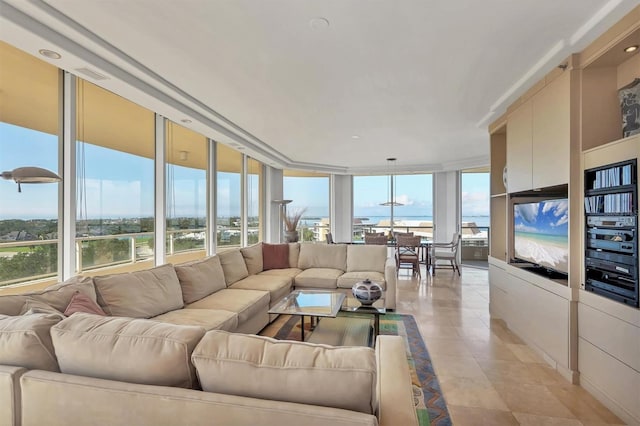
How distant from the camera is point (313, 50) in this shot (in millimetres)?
2420

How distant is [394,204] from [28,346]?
7.92 m

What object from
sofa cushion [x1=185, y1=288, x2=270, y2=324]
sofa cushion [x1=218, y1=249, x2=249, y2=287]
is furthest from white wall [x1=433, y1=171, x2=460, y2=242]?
Answer: sofa cushion [x1=185, y1=288, x2=270, y2=324]

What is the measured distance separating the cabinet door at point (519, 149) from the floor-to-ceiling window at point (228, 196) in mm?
4313

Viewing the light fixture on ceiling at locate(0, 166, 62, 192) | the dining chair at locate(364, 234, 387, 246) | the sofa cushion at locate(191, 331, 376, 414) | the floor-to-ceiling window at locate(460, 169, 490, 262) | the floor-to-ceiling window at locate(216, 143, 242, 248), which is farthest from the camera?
the floor-to-ceiling window at locate(460, 169, 490, 262)

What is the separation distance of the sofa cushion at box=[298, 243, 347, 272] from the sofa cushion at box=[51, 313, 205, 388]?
377 centimetres

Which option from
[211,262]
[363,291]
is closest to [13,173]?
[211,262]

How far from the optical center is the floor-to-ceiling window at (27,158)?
246cm

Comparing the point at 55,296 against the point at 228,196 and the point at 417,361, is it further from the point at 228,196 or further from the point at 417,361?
the point at 228,196

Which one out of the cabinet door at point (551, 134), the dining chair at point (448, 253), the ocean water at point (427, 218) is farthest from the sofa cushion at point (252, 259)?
the ocean water at point (427, 218)

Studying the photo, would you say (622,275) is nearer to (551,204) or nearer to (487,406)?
(551,204)

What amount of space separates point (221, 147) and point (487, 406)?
16.8 feet

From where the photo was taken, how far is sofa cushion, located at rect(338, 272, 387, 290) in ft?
13.5

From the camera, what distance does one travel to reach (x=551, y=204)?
277 cm

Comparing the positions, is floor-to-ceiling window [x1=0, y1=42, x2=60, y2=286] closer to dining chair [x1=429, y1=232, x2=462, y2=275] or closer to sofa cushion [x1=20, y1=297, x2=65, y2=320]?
sofa cushion [x1=20, y1=297, x2=65, y2=320]
